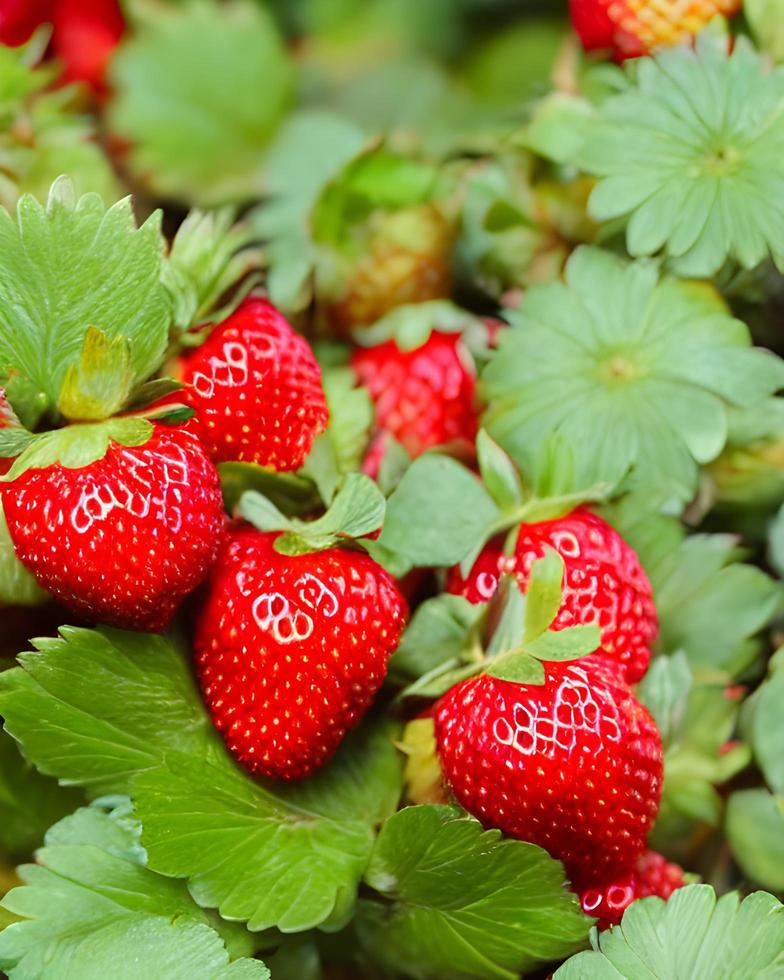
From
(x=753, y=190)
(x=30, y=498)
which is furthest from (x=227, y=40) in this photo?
(x=30, y=498)

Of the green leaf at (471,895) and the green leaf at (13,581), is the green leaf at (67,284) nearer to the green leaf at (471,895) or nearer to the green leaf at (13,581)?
the green leaf at (13,581)

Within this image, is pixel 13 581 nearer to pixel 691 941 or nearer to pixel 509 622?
pixel 509 622

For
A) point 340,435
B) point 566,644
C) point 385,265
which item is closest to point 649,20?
point 385,265

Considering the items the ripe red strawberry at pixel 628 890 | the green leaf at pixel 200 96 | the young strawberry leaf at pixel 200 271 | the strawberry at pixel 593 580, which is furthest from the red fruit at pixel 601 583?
the green leaf at pixel 200 96

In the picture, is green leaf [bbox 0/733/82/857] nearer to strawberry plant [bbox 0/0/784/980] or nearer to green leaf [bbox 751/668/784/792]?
strawberry plant [bbox 0/0/784/980]

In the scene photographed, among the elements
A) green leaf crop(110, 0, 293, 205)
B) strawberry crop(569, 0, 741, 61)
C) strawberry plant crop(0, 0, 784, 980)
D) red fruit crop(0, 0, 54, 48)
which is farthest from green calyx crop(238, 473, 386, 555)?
red fruit crop(0, 0, 54, 48)

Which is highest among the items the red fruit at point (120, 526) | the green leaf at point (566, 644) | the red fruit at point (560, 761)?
the red fruit at point (120, 526)
